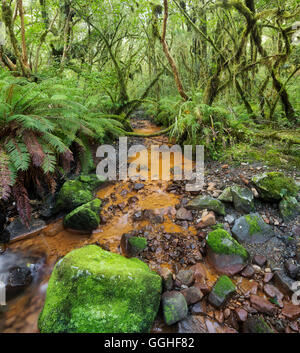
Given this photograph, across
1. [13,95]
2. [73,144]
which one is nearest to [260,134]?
[73,144]

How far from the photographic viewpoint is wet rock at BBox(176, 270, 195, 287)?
6.22ft

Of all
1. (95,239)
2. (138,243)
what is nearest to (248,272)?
(138,243)

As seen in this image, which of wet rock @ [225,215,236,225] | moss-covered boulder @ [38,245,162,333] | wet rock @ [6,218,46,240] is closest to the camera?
moss-covered boulder @ [38,245,162,333]

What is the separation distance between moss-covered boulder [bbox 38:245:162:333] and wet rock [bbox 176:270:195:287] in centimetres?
27

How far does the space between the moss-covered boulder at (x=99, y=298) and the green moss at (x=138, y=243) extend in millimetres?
430

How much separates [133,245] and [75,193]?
1.38 metres

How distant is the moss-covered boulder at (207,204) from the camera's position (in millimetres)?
2646

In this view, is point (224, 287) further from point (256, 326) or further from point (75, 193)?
point (75, 193)

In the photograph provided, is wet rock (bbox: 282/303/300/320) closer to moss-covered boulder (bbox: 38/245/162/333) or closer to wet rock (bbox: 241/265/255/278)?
wet rock (bbox: 241/265/255/278)

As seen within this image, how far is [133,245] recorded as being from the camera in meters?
2.32

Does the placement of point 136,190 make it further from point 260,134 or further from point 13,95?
point 260,134

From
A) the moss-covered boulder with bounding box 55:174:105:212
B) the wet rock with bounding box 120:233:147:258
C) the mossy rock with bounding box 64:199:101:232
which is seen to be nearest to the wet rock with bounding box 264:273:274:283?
the wet rock with bounding box 120:233:147:258

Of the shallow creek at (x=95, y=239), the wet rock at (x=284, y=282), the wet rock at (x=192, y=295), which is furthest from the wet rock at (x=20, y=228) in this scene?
the wet rock at (x=284, y=282)

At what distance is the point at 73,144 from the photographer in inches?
146
